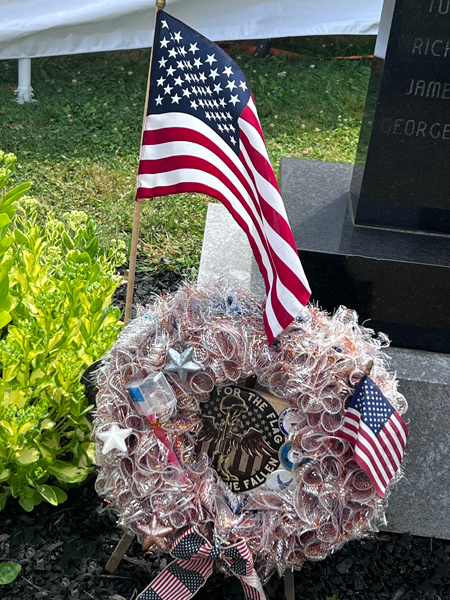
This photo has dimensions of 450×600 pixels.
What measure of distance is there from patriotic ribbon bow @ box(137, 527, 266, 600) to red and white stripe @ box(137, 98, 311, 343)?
72 centimetres

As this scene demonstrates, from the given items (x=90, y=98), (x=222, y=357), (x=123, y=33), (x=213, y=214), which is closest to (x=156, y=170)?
(x=222, y=357)

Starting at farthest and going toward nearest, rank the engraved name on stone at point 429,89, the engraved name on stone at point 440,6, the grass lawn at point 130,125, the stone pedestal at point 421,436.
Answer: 1. the grass lawn at point 130,125
2. the engraved name on stone at point 429,89
3. the engraved name on stone at point 440,6
4. the stone pedestal at point 421,436

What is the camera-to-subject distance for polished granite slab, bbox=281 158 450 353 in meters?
3.11

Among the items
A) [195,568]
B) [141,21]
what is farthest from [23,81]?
[195,568]

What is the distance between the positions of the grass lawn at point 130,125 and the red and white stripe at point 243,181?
79.3 inches

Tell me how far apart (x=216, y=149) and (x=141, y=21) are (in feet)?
19.2

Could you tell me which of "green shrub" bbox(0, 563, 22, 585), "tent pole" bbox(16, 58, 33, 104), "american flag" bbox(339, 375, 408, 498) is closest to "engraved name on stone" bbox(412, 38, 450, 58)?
"american flag" bbox(339, 375, 408, 498)

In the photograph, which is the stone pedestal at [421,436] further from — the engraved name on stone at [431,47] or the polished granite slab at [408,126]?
the engraved name on stone at [431,47]

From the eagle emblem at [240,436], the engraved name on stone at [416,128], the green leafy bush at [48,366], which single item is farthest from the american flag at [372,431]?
the engraved name on stone at [416,128]

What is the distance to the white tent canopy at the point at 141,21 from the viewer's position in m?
7.05

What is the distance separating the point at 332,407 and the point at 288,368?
199mm

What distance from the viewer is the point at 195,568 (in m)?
2.44

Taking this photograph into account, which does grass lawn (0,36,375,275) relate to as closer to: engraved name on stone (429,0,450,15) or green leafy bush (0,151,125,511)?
green leafy bush (0,151,125,511)

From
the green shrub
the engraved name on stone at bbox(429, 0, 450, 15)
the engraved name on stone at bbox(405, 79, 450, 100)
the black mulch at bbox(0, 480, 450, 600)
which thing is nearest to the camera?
the green shrub
